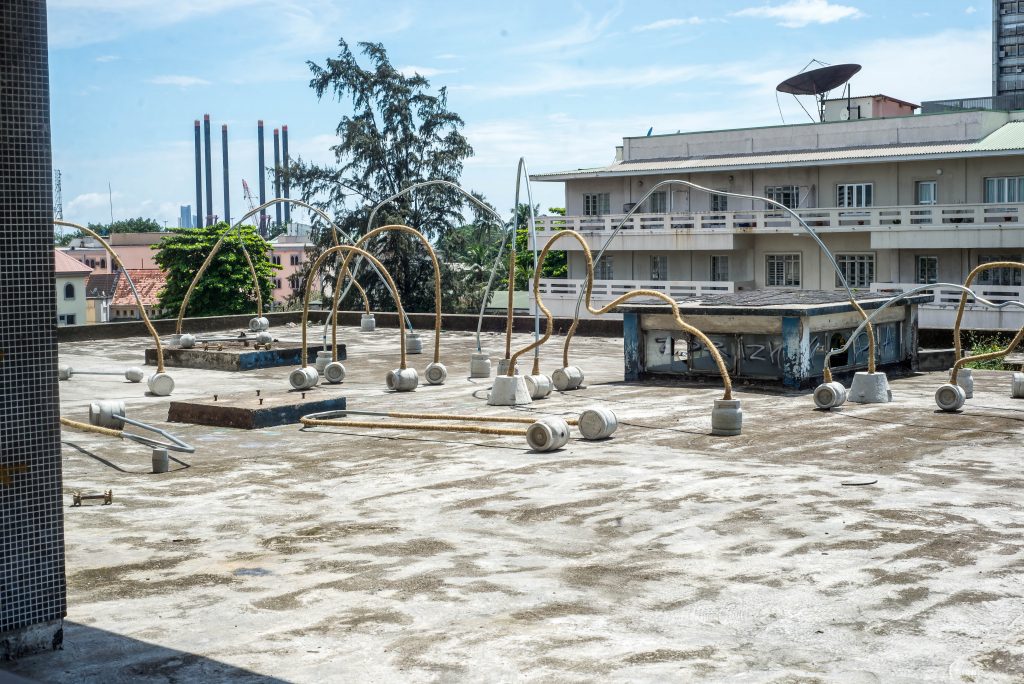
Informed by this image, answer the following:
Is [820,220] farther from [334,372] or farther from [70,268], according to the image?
[70,268]

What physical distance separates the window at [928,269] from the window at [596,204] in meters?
15.8

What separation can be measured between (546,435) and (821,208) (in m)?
35.7

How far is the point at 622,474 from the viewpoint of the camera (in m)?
17.1

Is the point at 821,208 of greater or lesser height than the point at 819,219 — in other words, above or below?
above

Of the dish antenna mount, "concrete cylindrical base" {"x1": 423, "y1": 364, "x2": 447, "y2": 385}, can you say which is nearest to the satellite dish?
→ the dish antenna mount

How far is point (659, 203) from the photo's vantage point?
58594 millimetres

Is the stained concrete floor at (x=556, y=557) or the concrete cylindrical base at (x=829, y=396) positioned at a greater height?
the concrete cylindrical base at (x=829, y=396)

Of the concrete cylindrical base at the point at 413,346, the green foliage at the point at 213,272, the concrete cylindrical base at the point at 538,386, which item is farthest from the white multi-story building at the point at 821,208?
the concrete cylindrical base at the point at 538,386

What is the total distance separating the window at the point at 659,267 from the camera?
5822 cm

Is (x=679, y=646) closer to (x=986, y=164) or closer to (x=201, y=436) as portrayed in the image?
(x=201, y=436)

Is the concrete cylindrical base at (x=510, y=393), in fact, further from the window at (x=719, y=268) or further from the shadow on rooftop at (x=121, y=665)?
the window at (x=719, y=268)

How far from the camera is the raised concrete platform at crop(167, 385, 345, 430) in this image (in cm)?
2223

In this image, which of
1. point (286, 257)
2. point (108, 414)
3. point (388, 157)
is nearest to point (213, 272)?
point (388, 157)

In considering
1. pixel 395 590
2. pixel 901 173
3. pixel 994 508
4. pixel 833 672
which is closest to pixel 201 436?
pixel 395 590
